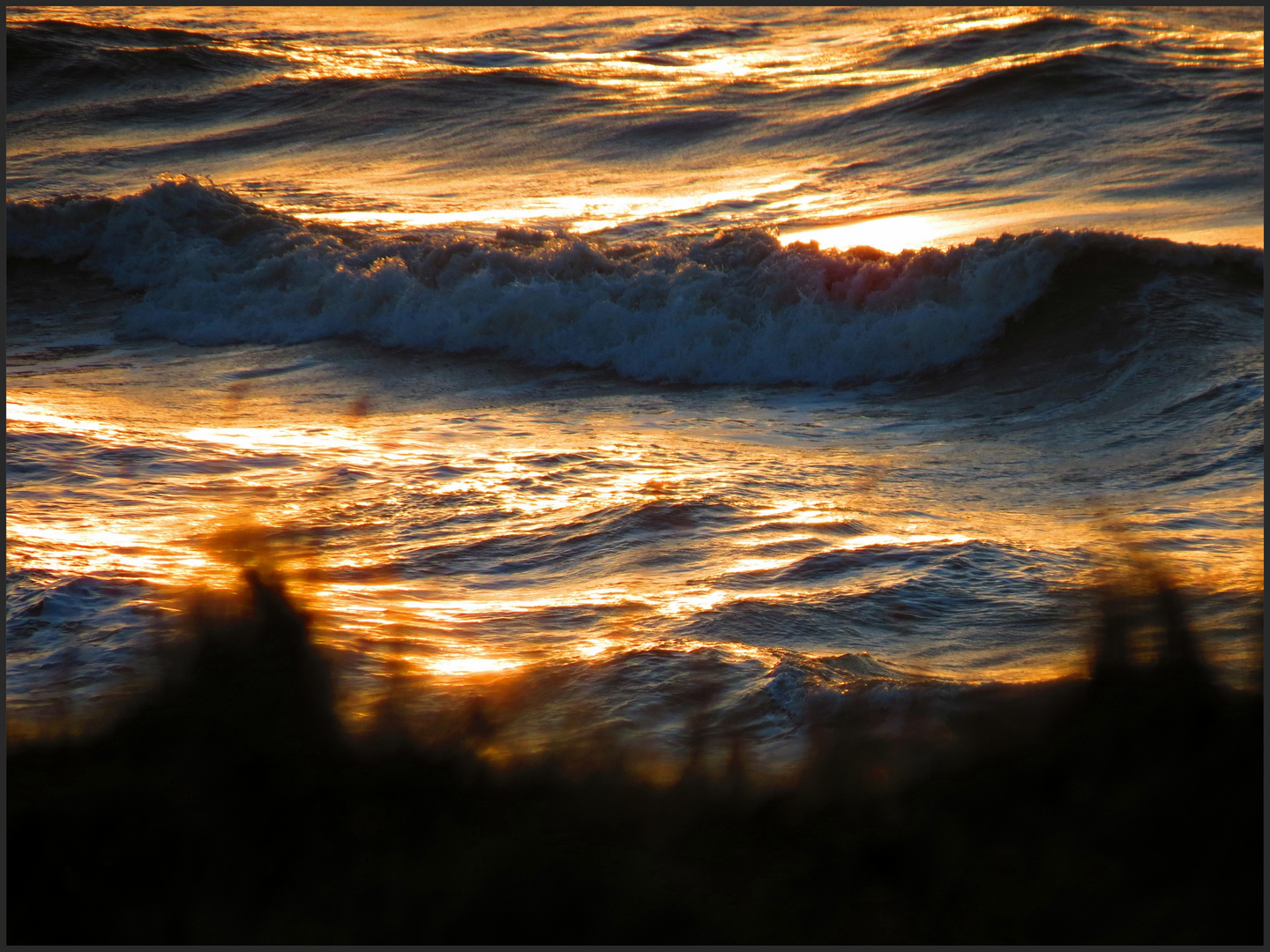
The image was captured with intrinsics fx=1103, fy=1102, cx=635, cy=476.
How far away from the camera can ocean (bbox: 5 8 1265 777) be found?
3406 millimetres

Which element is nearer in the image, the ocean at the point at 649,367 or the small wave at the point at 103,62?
Answer: the ocean at the point at 649,367

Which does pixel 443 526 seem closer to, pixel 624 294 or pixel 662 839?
pixel 662 839

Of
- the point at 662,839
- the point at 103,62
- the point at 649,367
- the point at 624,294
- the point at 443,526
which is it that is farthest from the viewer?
the point at 103,62

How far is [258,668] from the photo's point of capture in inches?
74.6

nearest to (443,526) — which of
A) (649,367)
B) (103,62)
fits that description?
(649,367)

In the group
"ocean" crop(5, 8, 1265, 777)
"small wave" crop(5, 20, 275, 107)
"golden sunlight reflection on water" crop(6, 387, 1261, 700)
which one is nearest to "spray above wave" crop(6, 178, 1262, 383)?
"ocean" crop(5, 8, 1265, 777)

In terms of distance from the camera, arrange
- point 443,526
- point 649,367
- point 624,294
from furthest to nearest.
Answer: point 624,294 → point 649,367 → point 443,526

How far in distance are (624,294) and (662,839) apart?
861cm

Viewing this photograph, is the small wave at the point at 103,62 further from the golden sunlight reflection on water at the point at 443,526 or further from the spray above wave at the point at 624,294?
the golden sunlight reflection on water at the point at 443,526

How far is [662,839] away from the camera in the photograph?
153 cm

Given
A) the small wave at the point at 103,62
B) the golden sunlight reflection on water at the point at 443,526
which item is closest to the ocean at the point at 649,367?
the golden sunlight reflection on water at the point at 443,526

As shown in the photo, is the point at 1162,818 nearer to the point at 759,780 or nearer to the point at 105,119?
the point at 759,780

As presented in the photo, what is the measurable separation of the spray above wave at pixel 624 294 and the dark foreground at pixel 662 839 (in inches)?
284

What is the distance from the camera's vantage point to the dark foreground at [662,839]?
4.46ft
